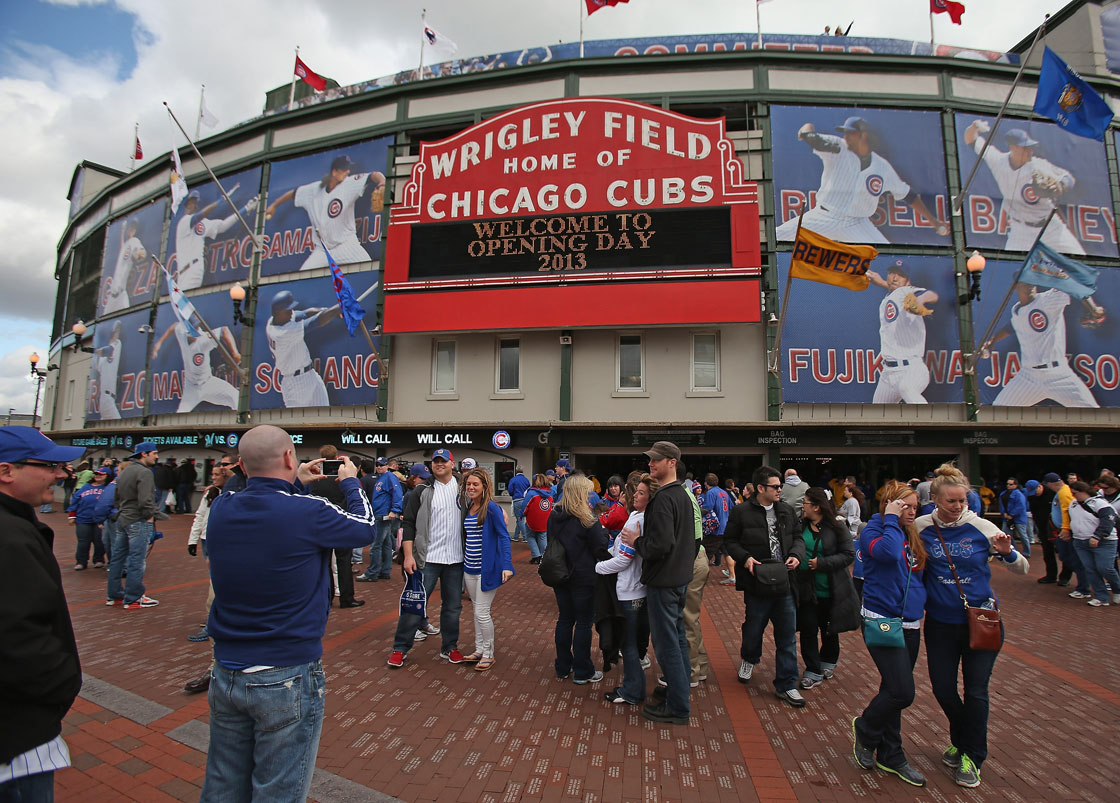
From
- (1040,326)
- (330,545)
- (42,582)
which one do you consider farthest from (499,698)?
(1040,326)

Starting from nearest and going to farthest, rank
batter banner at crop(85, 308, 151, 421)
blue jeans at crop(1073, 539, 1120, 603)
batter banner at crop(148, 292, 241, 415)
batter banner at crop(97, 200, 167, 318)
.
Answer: blue jeans at crop(1073, 539, 1120, 603), batter banner at crop(148, 292, 241, 415), batter banner at crop(85, 308, 151, 421), batter banner at crop(97, 200, 167, 318)

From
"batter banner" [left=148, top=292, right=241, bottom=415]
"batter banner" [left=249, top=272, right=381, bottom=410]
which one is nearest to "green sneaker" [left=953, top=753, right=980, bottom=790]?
"batter banner" [left=249, top=272, right=381, bottom=410]

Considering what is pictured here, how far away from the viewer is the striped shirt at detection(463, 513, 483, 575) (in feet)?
19.1

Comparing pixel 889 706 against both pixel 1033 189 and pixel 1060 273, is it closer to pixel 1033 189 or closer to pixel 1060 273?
pixel 1060 273

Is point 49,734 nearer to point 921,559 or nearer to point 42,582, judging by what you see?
point 42,582

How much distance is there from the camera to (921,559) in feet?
12.7

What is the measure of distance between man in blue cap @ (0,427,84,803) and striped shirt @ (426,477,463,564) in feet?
12.1

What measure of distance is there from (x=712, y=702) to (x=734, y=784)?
1.33m

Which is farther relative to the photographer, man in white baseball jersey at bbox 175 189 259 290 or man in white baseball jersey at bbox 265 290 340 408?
man in white baseball jersey at bbox 175 189 259 290

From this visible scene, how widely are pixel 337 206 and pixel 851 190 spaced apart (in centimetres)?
1701

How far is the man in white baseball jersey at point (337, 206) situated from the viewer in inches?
786

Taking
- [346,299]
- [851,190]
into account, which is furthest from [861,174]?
[346,299]

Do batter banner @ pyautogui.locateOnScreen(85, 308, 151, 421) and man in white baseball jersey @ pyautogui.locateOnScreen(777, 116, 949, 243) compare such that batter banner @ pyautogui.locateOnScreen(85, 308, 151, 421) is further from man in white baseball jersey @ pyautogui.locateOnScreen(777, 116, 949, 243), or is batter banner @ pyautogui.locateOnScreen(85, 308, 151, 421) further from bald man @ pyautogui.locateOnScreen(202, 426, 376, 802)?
bald man @ pyautogui.locateOnScreen(202, 426, 376, 802)

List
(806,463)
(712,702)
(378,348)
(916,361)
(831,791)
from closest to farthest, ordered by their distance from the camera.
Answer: (831,791), (712,702), (916,361), (806,463), (378,348)
